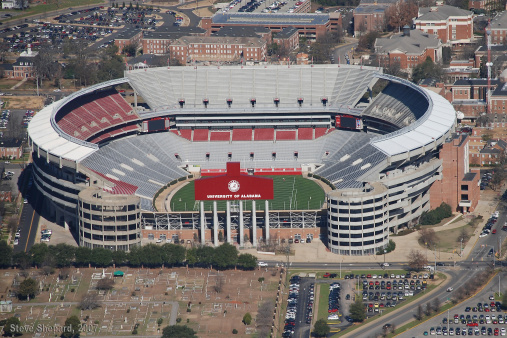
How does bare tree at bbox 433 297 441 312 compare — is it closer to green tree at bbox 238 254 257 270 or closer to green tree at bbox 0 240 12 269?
green tree at bbox 238 254 257 270

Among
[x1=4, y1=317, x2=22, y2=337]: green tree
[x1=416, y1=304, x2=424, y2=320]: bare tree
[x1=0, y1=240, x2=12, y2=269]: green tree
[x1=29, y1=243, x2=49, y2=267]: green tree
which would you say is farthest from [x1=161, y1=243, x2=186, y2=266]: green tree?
[x1=416, y1=304, x2=424, y2=320]: bare tree

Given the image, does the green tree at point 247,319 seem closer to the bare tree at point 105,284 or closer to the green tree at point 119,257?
the bare tree at point 105,284

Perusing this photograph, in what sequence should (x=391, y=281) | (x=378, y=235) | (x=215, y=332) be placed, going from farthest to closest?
(x=378, y=235)
(x=391, y=281)
(x=215, y=332)

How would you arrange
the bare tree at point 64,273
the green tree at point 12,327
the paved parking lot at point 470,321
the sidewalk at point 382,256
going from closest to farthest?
the paved parking lot at point 470,321, the green tree at point 12,327, the bare tree at point 64,273, the sidewalk at point 382,256

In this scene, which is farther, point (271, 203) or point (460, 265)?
point (271, 203)

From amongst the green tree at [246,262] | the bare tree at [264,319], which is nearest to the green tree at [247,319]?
the bare tree at [264,319]

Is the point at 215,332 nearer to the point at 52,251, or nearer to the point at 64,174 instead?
the point at 52,251

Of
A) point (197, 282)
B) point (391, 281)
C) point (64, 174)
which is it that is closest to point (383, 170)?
point (391, 281)
